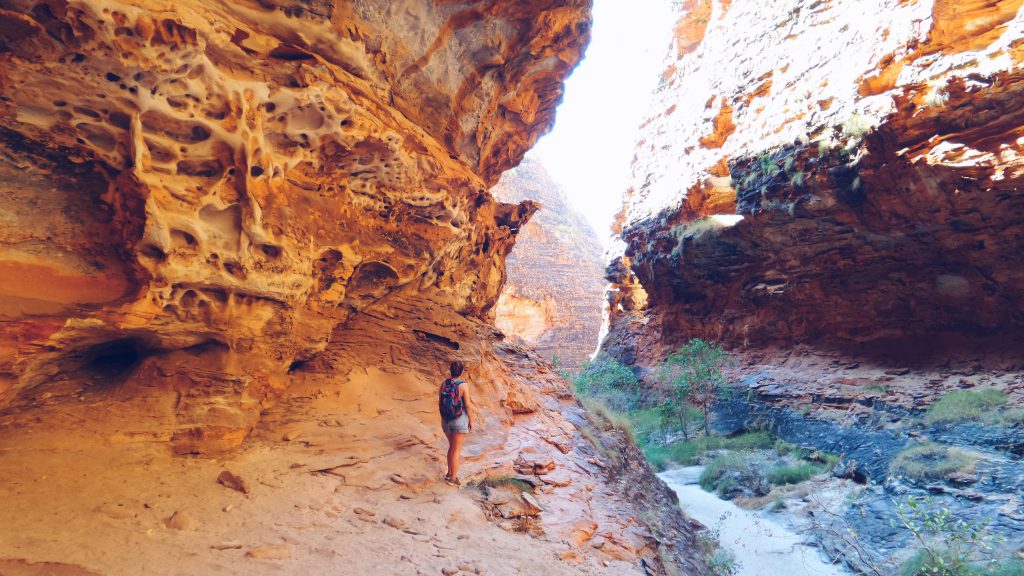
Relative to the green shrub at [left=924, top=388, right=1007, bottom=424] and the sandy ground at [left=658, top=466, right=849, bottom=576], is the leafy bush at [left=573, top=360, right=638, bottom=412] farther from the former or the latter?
the green shrub at [left=924, top=388, right=1007, bottom=424]

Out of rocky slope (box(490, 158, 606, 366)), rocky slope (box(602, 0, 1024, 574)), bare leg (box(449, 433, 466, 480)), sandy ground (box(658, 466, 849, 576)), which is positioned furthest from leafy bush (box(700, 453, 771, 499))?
rocky slope (box(490, 158, 606, 366))

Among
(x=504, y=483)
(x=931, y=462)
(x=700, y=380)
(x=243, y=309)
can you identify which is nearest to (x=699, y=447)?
(x=700, y=380)

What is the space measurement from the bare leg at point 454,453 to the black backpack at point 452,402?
9.6 inches

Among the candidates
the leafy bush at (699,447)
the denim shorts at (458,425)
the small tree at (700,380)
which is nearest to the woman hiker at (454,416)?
the denim shorts at (458,425)

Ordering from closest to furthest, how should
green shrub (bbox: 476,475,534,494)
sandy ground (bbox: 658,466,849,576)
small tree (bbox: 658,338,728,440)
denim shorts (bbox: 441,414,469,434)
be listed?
denim shorts (bbox: 441,414,469,434) → green shrub (bbox: 476,475,534,494) → sandy ground (bbox: 658,466,849,576) → small tree (bbox: 658,338,728,440)

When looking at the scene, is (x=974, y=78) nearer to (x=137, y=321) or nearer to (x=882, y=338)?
(x=882, y=338)

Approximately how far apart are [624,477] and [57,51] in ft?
30.4

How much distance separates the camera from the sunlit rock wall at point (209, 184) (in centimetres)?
374

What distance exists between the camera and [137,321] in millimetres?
4410

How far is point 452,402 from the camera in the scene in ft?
17.5

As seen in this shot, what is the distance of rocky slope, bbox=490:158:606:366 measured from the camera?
172 feet

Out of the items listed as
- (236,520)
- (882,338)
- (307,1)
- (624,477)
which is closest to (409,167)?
(307,1)

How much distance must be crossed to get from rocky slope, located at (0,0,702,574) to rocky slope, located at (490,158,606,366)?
130 ft

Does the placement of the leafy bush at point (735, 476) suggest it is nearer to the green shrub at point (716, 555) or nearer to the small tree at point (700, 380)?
the green shrub at point (716, 555)
